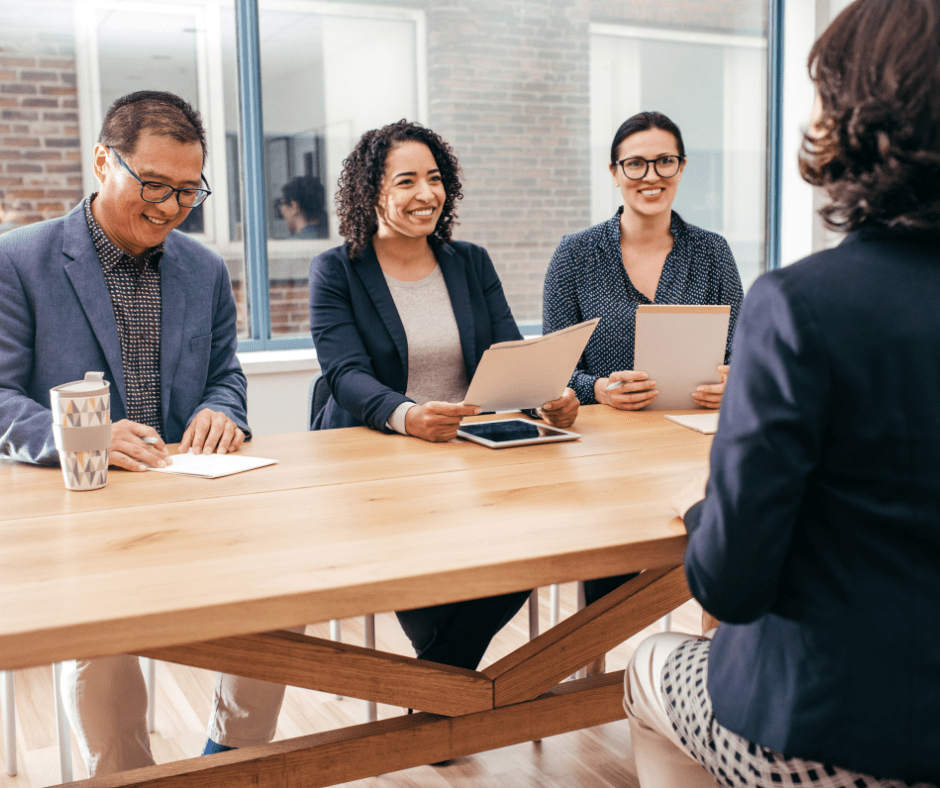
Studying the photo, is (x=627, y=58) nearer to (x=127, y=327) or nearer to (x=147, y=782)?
(x=127, y=327)

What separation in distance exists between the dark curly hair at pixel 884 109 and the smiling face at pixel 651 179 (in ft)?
4.99

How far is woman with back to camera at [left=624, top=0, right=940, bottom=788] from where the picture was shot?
0.85 m

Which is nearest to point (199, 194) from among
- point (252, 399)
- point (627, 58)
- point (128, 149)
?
point (128, 149)

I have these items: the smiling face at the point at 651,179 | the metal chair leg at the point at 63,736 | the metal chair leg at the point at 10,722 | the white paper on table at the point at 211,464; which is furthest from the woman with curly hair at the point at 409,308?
the metal chair leg at the point at 10,722

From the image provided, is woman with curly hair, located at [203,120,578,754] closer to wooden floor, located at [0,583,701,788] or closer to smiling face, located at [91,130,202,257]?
wooden floor, located at [0,583,701,788]

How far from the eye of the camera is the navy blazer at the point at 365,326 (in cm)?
210

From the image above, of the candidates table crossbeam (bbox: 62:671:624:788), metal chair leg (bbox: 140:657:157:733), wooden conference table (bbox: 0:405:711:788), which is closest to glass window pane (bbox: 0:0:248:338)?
metal chair leg (bbox: 140:657:157:733)

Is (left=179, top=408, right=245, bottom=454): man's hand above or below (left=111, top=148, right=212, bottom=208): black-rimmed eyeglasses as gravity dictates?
below

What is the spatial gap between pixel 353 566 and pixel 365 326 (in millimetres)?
1170

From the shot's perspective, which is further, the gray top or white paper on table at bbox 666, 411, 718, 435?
the gray top

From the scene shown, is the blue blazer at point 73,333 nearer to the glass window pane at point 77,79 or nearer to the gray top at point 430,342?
the gray top at point 430,342

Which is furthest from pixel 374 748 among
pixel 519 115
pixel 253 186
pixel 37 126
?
pixel 519 115

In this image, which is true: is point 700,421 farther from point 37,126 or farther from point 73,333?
point 37,126

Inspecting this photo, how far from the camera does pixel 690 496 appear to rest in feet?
4.17
